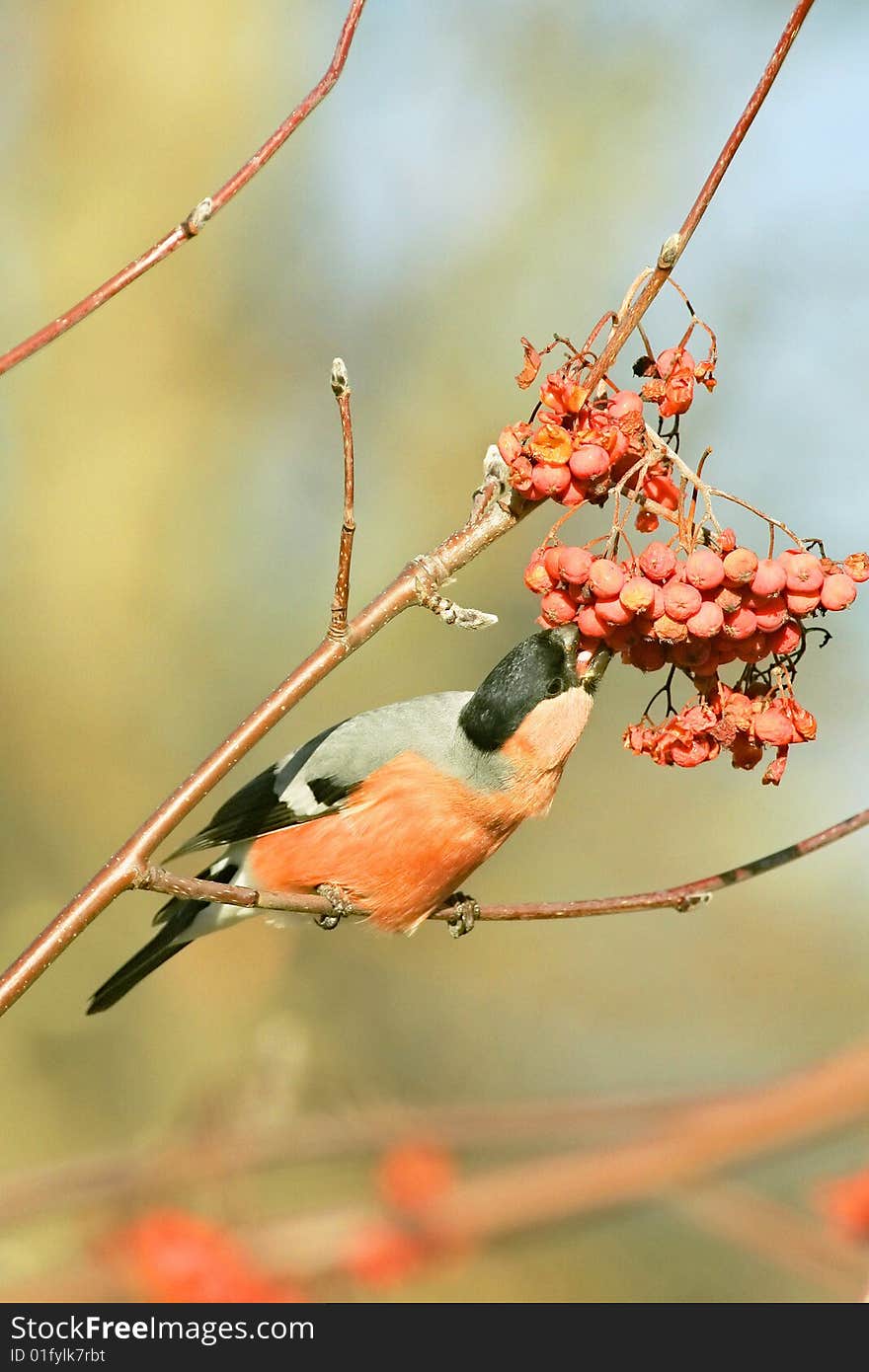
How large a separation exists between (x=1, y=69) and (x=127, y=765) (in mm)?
4442

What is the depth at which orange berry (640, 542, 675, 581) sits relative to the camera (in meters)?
1.95

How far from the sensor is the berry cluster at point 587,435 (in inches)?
76.8

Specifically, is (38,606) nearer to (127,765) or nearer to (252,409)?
(127,765)

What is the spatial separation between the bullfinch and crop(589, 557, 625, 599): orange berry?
4.23ft

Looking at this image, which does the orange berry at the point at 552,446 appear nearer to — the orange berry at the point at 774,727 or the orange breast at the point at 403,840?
the orange berry at the point at 774,727

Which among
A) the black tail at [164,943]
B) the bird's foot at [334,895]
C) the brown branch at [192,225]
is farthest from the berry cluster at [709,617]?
the black tail at [164,943]

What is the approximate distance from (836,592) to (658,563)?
26cm

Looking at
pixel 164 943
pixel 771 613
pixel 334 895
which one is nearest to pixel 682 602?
pixel 771 613

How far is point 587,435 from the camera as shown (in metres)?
1.96

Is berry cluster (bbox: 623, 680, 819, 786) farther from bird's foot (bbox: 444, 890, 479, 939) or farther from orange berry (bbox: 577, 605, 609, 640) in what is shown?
bird's foot (bbox: 444, 890, 479, 939)

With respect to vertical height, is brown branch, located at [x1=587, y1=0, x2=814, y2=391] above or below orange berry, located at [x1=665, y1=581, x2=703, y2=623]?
above

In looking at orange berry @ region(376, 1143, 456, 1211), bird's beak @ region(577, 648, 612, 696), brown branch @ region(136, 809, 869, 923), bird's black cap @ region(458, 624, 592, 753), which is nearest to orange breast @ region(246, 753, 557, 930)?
bird's black cap @ region(458, 624, 592, 753)

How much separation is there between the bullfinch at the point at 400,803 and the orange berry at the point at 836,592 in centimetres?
138

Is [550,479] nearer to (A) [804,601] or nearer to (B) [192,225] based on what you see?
(A) [804,601]
